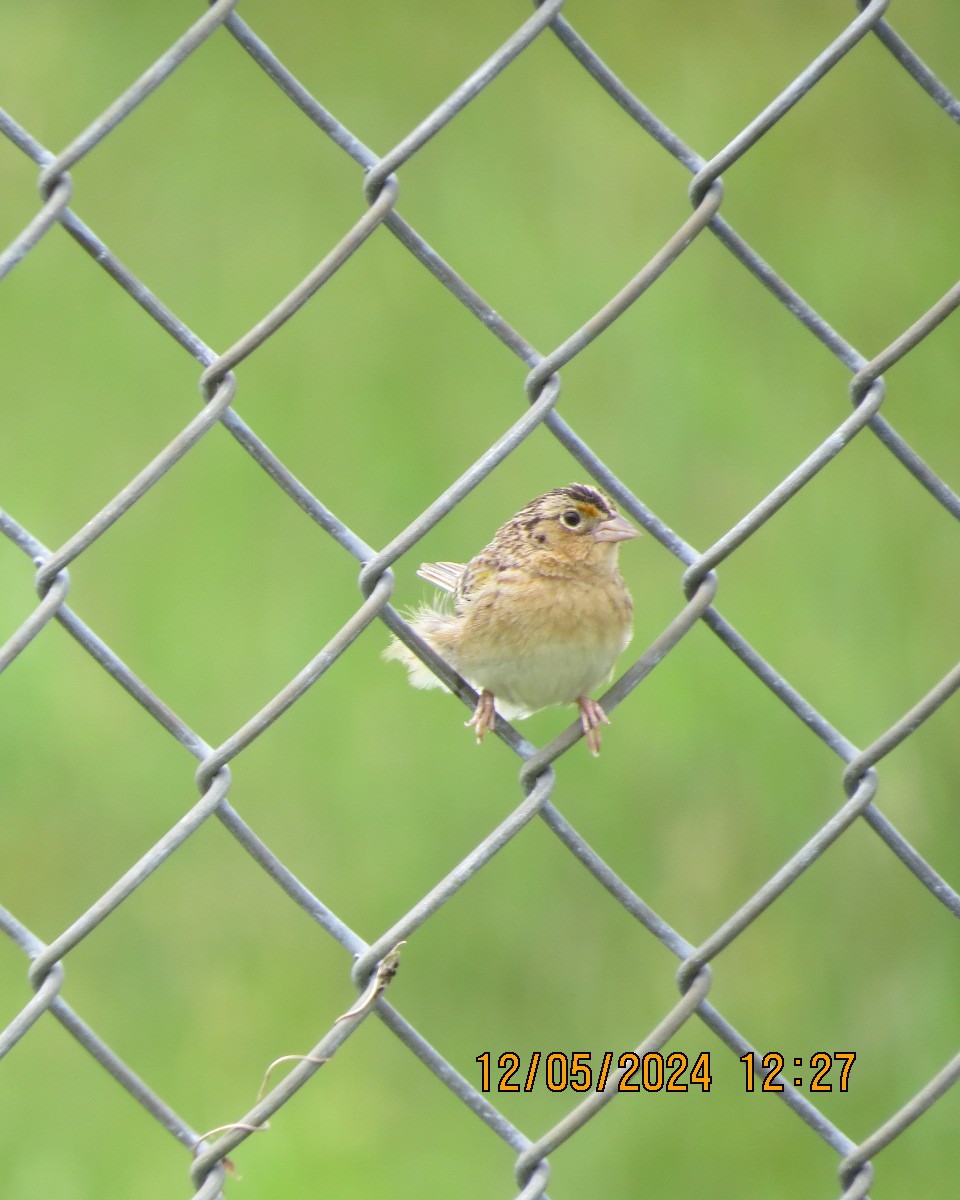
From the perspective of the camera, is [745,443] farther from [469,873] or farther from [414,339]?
[469,873]

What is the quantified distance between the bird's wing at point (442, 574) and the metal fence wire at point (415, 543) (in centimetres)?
131

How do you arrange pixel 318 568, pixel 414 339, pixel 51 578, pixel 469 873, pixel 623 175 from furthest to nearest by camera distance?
pixel 623 175
pixel 414 339
pixel 318 568
pixel 469 873
pixel 51 578

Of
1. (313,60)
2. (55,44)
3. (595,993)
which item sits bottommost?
(595,993)

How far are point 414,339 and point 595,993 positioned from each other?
7.55ft

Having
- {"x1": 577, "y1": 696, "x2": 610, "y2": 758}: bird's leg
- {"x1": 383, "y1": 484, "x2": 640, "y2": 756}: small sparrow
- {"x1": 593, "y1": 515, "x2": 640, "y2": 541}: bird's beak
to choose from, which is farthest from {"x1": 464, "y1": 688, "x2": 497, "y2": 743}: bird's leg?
Result: {"x1": 593, "y1": 515, "x2": 640, "y2": 541}: bird's beak

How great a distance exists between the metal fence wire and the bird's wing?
131 centimetres

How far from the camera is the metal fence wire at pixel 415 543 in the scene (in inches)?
66.6

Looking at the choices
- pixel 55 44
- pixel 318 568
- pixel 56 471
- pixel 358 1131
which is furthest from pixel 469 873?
pixel 55 44

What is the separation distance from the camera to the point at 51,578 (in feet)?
5.75

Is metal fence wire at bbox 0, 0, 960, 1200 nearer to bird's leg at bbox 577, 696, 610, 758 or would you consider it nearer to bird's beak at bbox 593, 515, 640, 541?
bird's leg at bbox 577, 696, 610, 758

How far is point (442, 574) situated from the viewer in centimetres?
343
